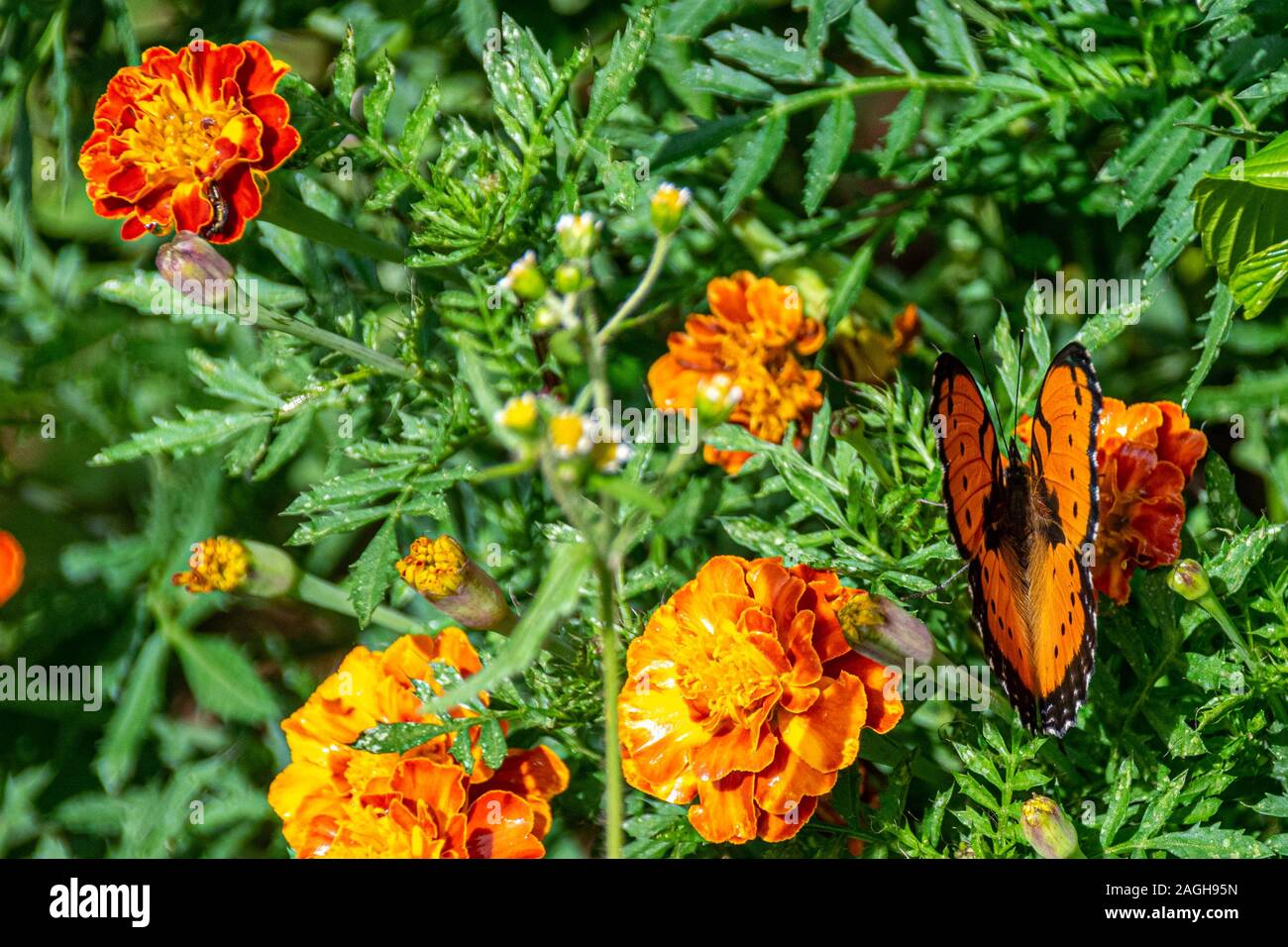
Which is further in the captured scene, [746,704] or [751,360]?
[751,360]

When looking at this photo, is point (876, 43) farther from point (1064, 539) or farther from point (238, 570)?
point (238, 570)

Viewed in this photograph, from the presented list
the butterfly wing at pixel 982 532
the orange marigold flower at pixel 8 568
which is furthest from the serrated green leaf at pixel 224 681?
the butterfly wing at pixel 982 532

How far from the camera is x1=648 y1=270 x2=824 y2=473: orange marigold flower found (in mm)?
1625

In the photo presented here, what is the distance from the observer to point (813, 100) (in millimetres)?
1628

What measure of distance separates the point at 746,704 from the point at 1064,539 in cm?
34

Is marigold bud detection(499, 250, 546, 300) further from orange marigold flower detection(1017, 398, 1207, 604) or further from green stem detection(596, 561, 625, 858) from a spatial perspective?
orange marigold flower detection(1017, 398, 1207, 604)

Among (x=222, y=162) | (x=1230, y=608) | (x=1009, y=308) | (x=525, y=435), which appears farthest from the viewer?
(x=1009, y=308)

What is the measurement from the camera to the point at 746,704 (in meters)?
1.24

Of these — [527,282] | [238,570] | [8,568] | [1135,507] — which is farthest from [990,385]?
[8,568]

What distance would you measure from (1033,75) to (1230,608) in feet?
2.27

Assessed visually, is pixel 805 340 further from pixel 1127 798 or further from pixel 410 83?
pixel 410 83

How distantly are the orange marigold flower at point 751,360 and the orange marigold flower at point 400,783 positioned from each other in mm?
457

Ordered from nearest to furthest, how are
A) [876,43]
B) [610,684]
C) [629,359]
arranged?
[610,684] → [876,43] → [629,359]

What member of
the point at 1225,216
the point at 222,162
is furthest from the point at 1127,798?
the point at 222,162
